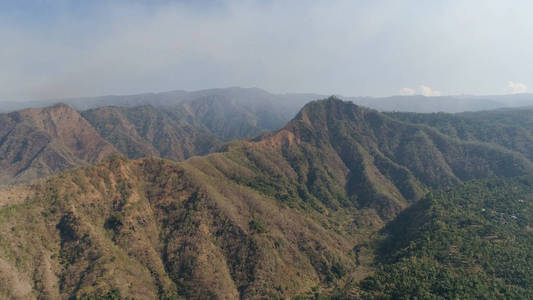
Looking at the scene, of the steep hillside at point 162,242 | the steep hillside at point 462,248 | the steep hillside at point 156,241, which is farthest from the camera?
the steep hillside at point 162,242

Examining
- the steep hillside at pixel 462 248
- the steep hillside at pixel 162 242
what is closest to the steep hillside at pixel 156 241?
the steep hillside at pixel 162 242

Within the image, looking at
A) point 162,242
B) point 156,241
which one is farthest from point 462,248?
point 156,241

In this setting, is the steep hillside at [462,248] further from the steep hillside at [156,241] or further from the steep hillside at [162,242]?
the steep hillside at [156,241]

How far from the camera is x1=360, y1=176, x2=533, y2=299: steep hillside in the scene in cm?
9806

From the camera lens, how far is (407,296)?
93.5 meters

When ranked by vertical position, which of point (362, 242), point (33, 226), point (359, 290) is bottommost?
point (362, 242)

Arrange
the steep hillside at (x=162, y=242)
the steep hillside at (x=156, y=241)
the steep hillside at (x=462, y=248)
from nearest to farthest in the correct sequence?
the steep hillside at (x=462, y=248) < the steep hillside at (x=156, y=241) < the steep hillside at (x=162, y=242)

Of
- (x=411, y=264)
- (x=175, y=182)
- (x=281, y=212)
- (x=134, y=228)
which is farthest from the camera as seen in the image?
(x=281, y=212)

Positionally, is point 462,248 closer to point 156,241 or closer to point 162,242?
point 162,242

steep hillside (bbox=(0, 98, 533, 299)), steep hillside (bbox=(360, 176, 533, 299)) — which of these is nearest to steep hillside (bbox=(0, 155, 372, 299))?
steep hillside (bbox=(0, 98, 533, 299))

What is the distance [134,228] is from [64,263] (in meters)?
27.7

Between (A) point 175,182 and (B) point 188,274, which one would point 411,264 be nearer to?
(B) point 188,274

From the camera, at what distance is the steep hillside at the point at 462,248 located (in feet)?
322

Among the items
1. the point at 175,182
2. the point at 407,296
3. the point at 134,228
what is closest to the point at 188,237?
the point at 134,228
